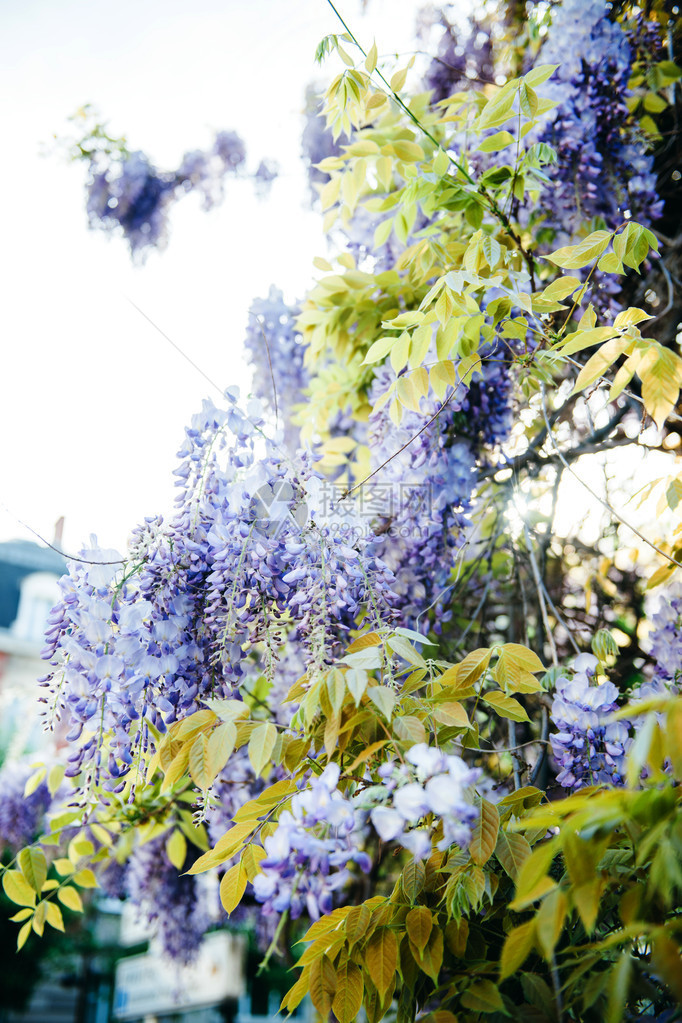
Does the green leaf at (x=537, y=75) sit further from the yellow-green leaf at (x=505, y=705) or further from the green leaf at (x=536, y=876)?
the green leaf at (x=536, y=876)

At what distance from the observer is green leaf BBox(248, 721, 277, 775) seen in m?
0.97

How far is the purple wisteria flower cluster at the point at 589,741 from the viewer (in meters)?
1.22

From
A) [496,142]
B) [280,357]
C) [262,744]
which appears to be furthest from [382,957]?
[280,357]

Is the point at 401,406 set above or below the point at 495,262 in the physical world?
below

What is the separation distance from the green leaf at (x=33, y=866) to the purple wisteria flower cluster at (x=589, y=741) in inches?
42.2

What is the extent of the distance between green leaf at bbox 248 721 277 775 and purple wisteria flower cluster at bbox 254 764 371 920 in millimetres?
184

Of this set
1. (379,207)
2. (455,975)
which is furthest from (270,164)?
(455,975)

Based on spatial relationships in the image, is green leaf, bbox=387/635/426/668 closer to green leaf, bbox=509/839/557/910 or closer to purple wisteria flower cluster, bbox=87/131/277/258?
green leaf, bbox=509/839/557/910

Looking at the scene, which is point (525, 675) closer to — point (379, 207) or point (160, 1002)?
point (379, 207)

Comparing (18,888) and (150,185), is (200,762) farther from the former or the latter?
(150,185)

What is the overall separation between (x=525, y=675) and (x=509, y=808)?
0.22 m

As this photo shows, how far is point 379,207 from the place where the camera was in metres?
1.77

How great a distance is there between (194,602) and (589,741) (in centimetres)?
78

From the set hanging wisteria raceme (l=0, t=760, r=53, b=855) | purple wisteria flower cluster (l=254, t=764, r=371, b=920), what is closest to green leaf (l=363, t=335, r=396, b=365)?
purple wisteria flower cluster (l=254, t=764, r=371, b=920)
